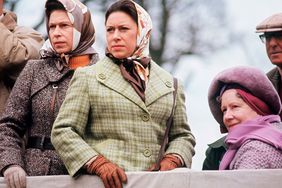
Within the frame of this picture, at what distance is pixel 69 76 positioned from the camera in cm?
721

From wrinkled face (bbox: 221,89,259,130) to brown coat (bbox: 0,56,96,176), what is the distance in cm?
97

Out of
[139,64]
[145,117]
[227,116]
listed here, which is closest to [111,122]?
[145,117]

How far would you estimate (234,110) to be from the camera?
6855 millimetres

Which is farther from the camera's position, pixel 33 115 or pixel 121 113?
pixel 33 115

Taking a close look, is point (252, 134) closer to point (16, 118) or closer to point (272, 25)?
point (16, 118)

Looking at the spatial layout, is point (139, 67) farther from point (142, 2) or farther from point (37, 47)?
point (142, 2)

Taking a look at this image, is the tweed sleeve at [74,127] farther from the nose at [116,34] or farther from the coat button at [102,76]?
the nose at [116,34]

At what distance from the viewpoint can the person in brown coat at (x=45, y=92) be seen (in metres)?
6.98

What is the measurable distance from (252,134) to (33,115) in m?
1.33

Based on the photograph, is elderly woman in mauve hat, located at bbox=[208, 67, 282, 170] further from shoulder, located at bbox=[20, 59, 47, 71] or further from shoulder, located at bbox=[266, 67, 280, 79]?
shoulder, located at bbox=[20, 59, 47, 71]

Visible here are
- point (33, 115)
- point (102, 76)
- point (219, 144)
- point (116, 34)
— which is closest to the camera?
point (102, 76)

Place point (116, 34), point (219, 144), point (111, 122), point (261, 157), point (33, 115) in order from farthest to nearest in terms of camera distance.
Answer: point (219, 144)
point (33, 115)
point (116, 34)
point (111, 122)
point (261, 157)

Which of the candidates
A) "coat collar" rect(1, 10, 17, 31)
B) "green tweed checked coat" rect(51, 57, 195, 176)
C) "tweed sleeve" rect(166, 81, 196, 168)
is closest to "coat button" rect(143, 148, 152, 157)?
"green tweed checked coat" rect(51, 57, 195, 176)

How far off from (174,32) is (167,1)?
1.76ft
